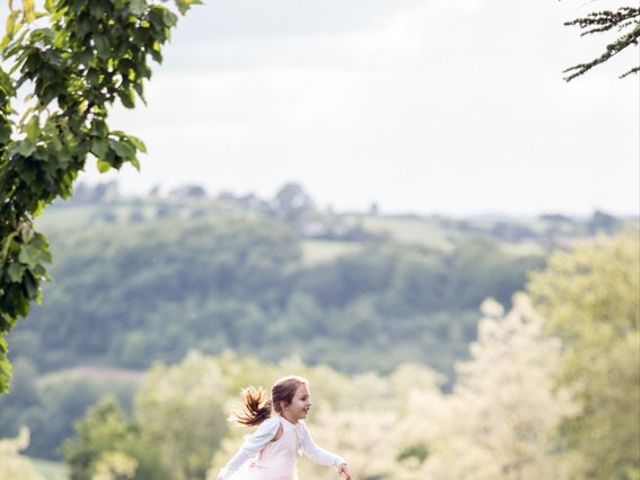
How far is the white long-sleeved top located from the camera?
9.79m

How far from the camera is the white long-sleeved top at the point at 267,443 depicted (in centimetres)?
979

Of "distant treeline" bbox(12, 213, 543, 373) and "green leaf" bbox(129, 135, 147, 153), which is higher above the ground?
"distant treeline" bbox(12, 213, 543, 373)

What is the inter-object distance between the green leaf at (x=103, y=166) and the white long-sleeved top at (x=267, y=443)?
6.69 ft

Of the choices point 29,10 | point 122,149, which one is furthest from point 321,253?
point 122,149

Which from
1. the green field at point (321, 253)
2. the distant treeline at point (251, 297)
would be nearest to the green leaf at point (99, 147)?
the distant treeline at point (251, 297)

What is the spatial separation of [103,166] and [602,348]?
35377 mm

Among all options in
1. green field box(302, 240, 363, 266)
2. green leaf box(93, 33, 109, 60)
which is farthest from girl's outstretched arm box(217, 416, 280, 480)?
green field box(302, 240, 363, 266)

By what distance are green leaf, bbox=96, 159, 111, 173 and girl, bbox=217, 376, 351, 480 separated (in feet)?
5.92

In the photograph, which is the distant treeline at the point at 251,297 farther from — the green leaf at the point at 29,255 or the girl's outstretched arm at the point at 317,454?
the green leaf at the point at 29,255

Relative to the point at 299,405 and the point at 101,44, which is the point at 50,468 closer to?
the point at 299,405

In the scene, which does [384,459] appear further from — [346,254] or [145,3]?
[346,254]

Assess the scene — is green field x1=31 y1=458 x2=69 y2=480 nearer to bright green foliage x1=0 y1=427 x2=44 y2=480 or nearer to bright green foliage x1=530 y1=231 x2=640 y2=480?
bright green foliage x1=0 y1=427 x2=44 y2=480

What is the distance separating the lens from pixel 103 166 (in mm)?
9273

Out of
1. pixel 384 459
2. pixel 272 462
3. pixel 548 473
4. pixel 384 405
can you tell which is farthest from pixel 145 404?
pixel 272 462
